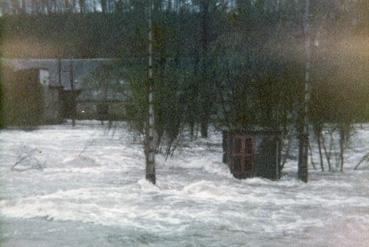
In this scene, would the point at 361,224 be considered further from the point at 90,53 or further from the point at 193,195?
the point at 90,53

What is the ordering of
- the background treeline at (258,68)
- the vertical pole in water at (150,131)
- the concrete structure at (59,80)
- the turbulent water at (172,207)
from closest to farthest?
the turbulent water at (172,207) < the vertical pole in water at (150,131) < the background treeline at (258,68) < the concrete structure at (59,80)

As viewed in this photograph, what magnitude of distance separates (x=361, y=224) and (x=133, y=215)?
3644 millimetres

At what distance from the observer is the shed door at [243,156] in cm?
1712

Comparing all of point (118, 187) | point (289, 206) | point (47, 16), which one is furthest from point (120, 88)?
point (47, 16)

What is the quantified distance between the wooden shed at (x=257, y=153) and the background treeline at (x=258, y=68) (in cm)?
158

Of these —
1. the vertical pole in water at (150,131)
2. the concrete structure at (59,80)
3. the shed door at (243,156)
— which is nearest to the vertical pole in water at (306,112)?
the shed door at (243,156)

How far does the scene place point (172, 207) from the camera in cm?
1271

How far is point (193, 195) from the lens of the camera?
14.2 metres

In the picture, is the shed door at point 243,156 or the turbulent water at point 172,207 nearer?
the turbulent water at point 172,207

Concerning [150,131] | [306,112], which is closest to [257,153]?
[306,112]

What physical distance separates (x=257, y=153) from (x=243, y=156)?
355mm

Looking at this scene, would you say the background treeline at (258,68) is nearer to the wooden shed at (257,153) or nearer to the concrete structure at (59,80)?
the wooden shed at (257,153)

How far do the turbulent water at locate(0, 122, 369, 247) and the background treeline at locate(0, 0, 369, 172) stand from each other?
1.75 meters

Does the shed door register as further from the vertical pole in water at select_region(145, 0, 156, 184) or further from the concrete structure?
the concrete structure
